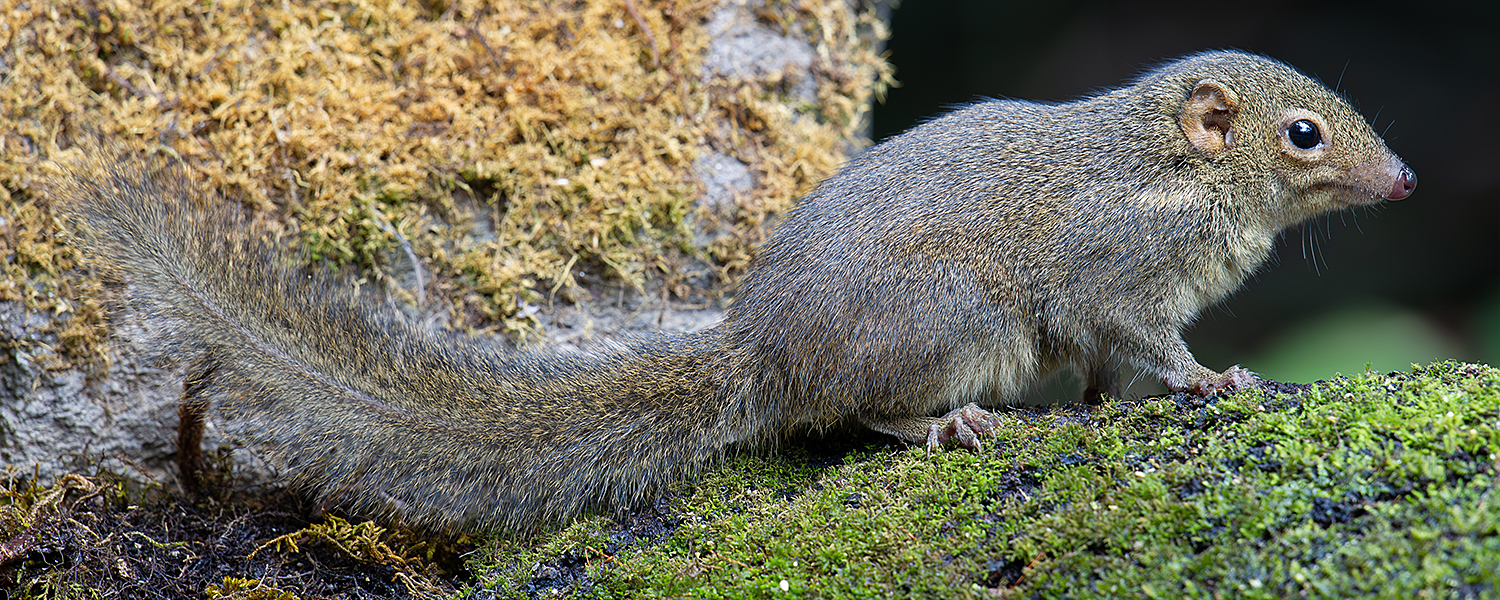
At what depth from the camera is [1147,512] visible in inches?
96.2

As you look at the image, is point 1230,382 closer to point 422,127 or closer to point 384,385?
point 384,385

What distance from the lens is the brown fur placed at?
3.06m

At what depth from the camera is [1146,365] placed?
11.0ft

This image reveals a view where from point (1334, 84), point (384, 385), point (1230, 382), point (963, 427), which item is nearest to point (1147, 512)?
point (963, 427)

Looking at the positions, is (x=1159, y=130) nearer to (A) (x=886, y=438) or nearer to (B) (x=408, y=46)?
(A) (x=886, y=438)

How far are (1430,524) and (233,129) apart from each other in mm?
4481

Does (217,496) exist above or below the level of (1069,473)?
below

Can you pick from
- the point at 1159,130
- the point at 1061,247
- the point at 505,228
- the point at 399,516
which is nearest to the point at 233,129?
the point at 505,228

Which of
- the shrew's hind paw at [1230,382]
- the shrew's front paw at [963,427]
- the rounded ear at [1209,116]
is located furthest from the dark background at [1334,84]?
the shrew's front paw at [963,427]

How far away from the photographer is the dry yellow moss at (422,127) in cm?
391

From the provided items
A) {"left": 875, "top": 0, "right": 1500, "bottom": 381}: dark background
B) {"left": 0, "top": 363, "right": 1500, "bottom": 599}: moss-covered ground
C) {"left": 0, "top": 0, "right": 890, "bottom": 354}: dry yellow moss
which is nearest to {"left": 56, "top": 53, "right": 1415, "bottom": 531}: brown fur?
{"left": 0, "top": 363, "right": 1500, "bottom": 599}: moss-covered ground

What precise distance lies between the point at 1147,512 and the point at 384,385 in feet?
8.11

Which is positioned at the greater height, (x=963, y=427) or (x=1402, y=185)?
(x=1402, y=185)

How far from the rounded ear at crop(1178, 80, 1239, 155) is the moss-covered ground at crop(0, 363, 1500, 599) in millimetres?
1049
